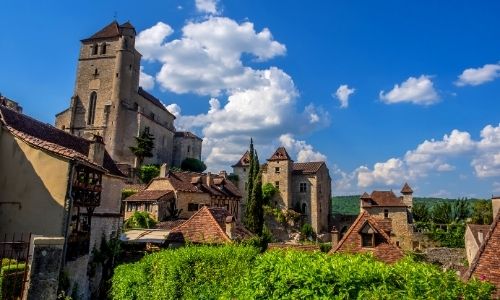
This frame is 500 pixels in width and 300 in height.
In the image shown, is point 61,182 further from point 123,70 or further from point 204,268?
point 123,70

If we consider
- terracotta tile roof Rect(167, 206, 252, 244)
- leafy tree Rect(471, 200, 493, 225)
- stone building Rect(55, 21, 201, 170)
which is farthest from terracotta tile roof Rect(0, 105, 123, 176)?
leafy tree Rect(471, 200, 493, 225)

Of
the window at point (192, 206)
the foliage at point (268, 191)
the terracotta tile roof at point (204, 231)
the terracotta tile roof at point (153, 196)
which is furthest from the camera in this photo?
the foliage at point (268, 191)

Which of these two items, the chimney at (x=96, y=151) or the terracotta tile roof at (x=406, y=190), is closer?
the chimney at (x=96, y=151)

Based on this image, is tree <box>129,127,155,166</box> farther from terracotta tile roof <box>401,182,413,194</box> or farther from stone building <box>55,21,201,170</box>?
terracotta tile roof <box>401,182,413,194</box>

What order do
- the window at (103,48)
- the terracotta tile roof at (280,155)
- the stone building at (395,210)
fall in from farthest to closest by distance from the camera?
the window at (103,48) → the terracotta tile roof at (280,155) → the stone building at (395,210)

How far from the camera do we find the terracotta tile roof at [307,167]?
2660 inches

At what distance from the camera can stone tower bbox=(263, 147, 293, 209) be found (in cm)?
6600

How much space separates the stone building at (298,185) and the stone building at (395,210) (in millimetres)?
7856

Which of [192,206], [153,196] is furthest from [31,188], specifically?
[192,206]

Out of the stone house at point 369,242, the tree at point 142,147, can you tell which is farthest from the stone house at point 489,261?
the tree at point 142,147

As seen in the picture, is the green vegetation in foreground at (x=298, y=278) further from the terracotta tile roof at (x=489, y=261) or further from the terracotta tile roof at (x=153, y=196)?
the terracotta tile roof at (x=153, y=196)

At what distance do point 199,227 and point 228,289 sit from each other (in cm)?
1066

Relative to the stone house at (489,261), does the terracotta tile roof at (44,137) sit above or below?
above

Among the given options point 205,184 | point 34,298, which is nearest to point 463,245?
point 205,184
